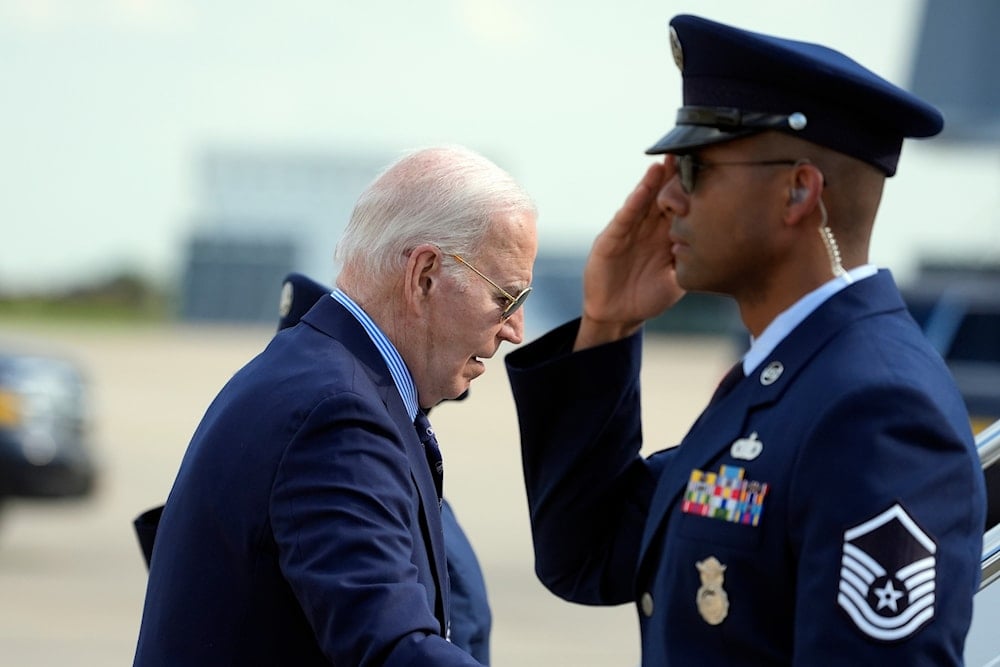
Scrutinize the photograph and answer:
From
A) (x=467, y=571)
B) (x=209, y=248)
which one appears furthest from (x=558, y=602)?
(x=209, y=248)

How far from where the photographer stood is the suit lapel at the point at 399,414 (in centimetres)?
230

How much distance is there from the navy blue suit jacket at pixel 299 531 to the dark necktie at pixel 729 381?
46cm

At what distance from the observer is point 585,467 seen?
2.66m

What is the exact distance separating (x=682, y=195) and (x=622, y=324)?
1.55 feet

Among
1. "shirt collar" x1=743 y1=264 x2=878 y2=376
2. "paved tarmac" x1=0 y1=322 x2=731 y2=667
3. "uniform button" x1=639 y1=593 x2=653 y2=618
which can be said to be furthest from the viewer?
"paved tarmac" x1=0 y1=322 x2=731 y2=667

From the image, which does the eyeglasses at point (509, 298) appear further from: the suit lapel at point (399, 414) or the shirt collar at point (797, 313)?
the shirt collar at point (797, 313)

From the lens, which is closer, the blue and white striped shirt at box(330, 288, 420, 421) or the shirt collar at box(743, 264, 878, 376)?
the shirt collar at box(743, 264, 878, 376)

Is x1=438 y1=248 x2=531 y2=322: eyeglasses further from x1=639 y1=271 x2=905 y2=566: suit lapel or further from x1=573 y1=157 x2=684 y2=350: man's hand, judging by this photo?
x1=639 y1=271 x2=905 y2=566: suit lapel

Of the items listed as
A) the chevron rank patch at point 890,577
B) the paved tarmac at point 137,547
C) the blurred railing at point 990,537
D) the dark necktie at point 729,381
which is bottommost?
the paved tarmac at point 137,547

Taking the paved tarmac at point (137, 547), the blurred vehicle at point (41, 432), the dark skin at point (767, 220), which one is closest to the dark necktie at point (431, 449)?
the dark skin at point (767, 220)

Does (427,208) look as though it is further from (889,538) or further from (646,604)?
(889,538)

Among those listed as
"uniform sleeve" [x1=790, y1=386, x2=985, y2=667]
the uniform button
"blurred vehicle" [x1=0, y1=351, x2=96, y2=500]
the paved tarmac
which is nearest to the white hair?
the uniform button

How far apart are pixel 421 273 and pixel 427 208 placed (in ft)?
0.32

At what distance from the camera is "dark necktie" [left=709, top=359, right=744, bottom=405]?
2305 mm
